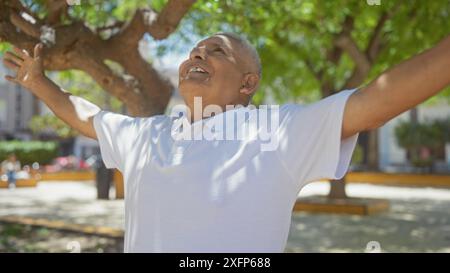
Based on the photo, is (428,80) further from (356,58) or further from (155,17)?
(356,58)

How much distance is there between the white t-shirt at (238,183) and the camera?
149 centimetres

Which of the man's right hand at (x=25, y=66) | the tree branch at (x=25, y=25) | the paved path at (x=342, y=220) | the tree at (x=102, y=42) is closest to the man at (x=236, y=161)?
the man's right hand at (x=25, y=66)

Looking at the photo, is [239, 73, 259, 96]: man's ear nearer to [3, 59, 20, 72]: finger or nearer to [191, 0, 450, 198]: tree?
[3, 59, 20, 72]: finger

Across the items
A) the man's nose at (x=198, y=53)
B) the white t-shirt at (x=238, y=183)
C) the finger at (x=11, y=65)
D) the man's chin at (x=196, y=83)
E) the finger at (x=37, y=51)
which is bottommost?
the white t-shirt at (x=238, y=183)

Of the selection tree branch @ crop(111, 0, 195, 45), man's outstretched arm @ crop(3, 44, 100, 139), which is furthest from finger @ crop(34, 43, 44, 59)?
tree branch @ crop(111, 0, 195, 45)

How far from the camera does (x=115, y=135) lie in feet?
6.24

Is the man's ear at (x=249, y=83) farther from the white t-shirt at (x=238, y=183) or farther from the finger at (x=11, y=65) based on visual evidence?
the finger at (x=11, y=65)

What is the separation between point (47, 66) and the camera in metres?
4.36

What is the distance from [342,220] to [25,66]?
9.01m

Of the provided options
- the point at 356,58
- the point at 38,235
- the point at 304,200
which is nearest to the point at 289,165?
the point at 38,235

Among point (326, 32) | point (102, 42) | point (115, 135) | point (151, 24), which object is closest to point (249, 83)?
point (115, 135)

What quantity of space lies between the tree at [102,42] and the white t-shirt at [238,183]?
2487 millimetres

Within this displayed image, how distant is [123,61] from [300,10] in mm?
5404

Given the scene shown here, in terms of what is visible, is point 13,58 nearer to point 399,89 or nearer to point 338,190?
point 399,89
